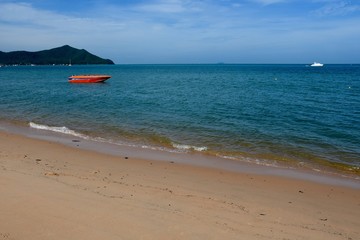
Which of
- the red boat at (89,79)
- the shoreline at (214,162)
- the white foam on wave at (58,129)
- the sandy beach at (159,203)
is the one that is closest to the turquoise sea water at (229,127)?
the white foam on wave at (58,129)

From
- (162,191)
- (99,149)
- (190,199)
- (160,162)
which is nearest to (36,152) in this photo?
(99,149)

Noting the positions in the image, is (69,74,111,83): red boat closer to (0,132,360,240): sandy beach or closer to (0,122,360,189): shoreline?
(0,122,360,189): shoreline

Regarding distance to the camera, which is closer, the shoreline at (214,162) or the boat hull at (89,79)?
the shoreline at (214,162)

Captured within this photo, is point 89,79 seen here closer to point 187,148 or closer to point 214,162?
point 187,148

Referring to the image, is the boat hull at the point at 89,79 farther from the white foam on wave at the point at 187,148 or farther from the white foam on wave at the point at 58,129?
the white foam on wave at the point at 187,148

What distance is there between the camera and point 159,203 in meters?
6.99

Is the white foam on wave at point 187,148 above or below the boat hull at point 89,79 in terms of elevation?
below

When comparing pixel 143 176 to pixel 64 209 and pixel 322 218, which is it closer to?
pixel 64 209

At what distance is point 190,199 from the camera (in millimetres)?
7520

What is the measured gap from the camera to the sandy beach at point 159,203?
5.61 m

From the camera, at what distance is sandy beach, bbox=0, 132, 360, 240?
18.4ft

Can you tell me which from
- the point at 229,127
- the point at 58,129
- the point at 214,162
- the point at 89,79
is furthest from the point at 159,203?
the point at 89,79

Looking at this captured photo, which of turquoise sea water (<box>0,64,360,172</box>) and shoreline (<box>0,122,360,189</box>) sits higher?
turquoise sea water (<box>0,64,360,172</box>)

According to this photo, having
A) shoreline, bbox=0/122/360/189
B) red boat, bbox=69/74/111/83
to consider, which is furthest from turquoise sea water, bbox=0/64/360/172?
red boat, bbox=69/74/111/83
